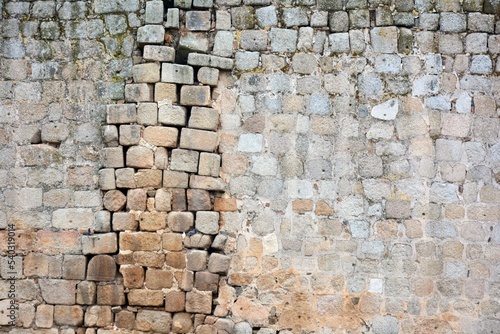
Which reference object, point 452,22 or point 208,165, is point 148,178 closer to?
point 208,165

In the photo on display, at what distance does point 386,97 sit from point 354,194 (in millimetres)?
1018

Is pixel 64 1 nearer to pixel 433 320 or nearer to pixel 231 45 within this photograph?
pixel 231 45

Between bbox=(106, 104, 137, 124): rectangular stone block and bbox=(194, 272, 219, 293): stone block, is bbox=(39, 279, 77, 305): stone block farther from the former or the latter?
bbox=(106, 104, 137, 124): rectangular stone block

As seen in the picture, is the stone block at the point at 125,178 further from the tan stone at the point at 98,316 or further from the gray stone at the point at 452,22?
the gray stone at the point at 452,22

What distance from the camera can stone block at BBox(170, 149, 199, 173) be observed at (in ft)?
20.8

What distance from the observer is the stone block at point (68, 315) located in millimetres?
6426

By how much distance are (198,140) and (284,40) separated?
134 centimetres

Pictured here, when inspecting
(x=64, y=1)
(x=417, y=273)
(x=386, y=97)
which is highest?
(x=64, y=1)

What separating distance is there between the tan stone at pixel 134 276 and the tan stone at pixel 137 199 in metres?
0.58

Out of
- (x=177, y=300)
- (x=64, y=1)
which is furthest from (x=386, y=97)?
(x=64, y=1)

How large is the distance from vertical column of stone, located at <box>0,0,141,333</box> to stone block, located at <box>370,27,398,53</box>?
243 centimetres

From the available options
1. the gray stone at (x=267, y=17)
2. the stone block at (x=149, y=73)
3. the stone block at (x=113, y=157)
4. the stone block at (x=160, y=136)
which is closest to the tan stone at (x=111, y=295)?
the stone block at (x=113, y=157)

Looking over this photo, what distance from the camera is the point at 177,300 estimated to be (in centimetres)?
626

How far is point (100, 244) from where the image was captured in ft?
21.0
